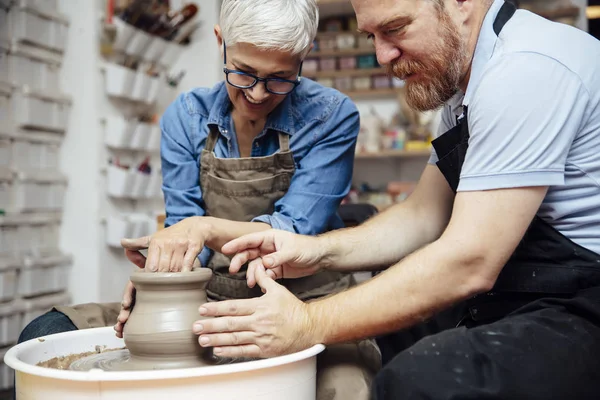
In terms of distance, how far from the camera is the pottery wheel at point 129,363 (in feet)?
4.51

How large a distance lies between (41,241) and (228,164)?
1987 millimetres

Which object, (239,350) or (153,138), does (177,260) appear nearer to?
(239,350)

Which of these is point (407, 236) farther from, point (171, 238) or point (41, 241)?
point (41, 241)

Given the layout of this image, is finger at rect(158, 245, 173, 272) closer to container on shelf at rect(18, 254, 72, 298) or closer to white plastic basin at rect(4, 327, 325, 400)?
white plastic basin at rect(4, 327, 325, 400)

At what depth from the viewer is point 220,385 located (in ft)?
3.83

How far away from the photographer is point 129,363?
1412 mm

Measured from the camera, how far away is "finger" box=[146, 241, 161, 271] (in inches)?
57.7

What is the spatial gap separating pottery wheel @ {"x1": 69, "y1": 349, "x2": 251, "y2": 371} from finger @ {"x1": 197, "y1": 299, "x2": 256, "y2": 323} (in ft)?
0.44

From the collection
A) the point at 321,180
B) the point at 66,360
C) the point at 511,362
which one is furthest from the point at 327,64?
the point at 511,362

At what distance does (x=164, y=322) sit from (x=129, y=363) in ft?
0.44

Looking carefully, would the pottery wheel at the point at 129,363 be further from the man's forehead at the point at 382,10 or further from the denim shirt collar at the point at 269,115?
the man's forehead at the point at 382,10

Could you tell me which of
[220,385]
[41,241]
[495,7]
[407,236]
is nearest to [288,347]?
[220,385]

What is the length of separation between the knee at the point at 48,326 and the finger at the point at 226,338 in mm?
633

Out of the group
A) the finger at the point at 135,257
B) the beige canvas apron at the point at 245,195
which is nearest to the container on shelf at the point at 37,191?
the beige canvas apron at the point at 245,195
